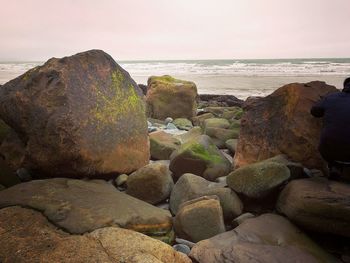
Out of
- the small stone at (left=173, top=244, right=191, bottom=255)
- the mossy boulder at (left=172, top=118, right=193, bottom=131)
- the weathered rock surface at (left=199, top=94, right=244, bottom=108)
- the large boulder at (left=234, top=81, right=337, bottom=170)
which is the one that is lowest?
the weathered rock surface at (left=199, top=94, right=244, bottom=108)

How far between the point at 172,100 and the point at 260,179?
277 inches

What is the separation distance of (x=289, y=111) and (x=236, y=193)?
65.8 inches

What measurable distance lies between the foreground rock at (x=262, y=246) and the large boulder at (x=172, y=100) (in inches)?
282

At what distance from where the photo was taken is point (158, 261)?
97.5 inches

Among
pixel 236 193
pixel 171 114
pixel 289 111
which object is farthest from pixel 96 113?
pixel 171 114

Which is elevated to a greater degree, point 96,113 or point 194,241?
point 96,113

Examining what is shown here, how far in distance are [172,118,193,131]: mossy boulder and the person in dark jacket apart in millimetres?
5259

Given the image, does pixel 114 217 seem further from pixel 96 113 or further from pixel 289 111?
pixel 289 111

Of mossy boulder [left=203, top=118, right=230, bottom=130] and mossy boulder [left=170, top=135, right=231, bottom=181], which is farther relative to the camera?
mossy boulder [left=203, top=118, right=230, bottom=130]

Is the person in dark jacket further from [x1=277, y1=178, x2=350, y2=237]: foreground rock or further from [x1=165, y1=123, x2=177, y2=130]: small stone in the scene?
[x1=165, y1=123, x2=177, y2=130]: small stone

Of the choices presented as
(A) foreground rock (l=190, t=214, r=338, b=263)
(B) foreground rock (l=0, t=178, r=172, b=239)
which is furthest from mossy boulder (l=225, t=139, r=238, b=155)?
(B) foreground rock (l=0, t=178, r=172, b=239)

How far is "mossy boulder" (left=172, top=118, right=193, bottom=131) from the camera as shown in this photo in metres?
9.10

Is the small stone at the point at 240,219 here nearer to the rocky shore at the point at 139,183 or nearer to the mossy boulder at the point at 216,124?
the rocky shore at the point at 139,183

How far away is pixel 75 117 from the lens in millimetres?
4160
